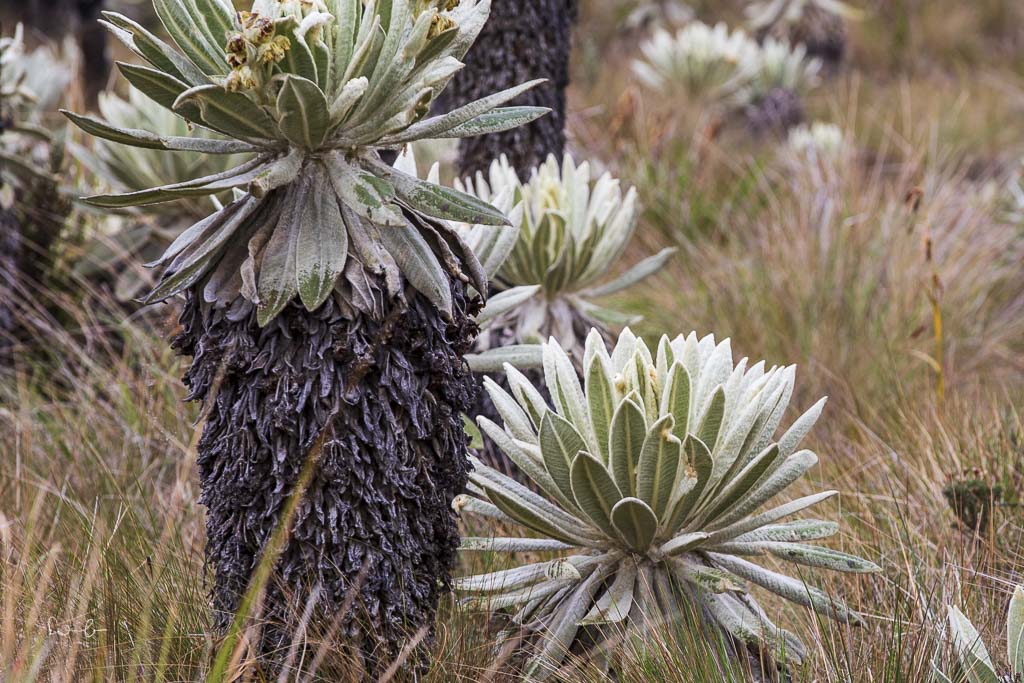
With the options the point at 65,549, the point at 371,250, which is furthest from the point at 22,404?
the point at 371,250

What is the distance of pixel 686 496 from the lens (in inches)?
76.2

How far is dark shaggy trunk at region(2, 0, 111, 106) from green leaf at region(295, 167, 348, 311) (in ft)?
23.2

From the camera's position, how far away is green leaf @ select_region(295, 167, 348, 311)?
1.71m

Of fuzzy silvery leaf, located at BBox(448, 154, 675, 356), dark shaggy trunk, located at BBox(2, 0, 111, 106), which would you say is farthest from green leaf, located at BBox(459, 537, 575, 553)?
dark shaggy trunk, located at BBox(2, 0, 111, 106)

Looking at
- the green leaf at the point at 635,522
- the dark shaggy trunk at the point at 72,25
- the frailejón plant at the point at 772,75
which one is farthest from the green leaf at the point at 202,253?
the frailejón plant at the point at 772,75

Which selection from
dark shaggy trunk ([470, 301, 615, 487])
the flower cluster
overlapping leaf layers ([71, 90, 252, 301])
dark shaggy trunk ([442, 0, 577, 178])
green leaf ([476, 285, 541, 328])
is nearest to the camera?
the flower cluster

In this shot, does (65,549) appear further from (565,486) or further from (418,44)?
(418,44)

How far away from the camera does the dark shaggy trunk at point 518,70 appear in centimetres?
379

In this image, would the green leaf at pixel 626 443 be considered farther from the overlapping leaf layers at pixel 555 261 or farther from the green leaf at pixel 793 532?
the overlapping leaf layers at pixel 555 261

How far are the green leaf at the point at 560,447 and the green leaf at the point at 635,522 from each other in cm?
12

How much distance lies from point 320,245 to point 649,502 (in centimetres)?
77

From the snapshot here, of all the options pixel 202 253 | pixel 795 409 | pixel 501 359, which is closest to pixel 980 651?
pixel 501 359

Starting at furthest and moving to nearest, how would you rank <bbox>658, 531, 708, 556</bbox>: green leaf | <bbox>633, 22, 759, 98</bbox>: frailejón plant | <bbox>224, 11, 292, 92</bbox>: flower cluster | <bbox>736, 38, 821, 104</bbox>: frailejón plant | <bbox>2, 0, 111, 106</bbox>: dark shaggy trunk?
<bbox>736, 38, 821, 104</bbox>: frailejón plant → <bbox>2, 0, 111, 106</bbox>: dark shaggy trunk → <bbox>633, 22, 759, 98</bbox>: frailejón plant → <bbox>658, 531, 708, 556</bbox>: green leaf → <bbox>224, 11, 292, 92</bbox>: flower cluster

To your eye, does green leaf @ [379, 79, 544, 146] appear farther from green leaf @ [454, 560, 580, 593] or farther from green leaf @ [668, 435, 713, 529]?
green leaf @ [454, 560, 580, 593]
